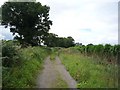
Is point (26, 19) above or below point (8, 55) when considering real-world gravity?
above

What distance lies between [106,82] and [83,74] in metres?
2.86

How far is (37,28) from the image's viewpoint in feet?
173

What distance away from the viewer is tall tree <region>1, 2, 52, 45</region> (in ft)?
159

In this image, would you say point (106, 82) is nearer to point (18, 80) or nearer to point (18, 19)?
point (18, 80)

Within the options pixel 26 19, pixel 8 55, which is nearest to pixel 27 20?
pixel 26 19

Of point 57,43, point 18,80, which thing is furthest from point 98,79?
Result: point 57,43

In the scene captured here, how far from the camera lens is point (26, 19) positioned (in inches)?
1922

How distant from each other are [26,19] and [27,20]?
0.70m

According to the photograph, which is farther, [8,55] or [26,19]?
[26,19]

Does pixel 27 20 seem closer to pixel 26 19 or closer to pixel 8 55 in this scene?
pixel 26 19

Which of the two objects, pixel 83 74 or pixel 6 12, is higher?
pixel 6 12

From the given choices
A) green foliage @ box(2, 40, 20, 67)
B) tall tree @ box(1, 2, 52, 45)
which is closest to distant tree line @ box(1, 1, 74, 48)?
tall tree @ box(1, 2, 52, 45)

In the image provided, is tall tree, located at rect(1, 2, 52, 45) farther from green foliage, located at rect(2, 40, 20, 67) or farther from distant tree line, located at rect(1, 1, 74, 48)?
green foliage, located at rect(2, 40, 20, 67)

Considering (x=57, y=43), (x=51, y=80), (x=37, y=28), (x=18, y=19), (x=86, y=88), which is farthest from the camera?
(x=57, y=43)
